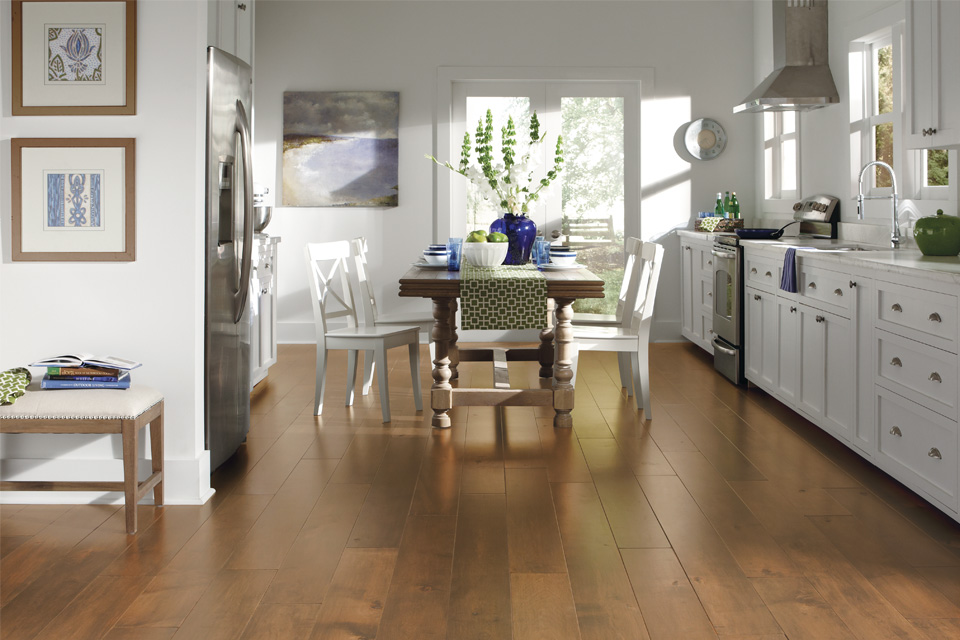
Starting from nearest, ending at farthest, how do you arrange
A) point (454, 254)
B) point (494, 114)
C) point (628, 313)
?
point (454, 254) < point (628, 313) < point (494, 114)

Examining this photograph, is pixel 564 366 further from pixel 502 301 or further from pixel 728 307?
pixel 728 307

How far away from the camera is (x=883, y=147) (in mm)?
4977

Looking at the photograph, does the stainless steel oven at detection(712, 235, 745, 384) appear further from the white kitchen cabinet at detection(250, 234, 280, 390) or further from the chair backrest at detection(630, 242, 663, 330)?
the white kitchen cabinet at detection(250, 234, 280, 390)

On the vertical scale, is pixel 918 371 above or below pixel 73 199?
below

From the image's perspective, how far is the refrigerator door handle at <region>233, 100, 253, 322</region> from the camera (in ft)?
11.6

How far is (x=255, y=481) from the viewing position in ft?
11.1

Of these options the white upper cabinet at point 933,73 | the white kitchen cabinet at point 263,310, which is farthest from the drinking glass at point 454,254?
the white upper cabinet at point 933,73

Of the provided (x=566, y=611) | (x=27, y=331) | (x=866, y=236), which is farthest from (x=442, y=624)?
(x=866, y=236)

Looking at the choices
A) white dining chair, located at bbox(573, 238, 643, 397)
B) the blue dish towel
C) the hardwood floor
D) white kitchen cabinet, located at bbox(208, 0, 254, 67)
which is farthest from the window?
white kitchen cabinet, located at bbox(208, 0, 254, 67)

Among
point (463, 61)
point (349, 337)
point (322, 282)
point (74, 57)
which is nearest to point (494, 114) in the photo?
point (463, 61)

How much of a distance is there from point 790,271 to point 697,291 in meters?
2.06

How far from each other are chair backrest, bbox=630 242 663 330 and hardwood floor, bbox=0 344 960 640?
1.87ft

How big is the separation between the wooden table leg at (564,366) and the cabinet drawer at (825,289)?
1.13m

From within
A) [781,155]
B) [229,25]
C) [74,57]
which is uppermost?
[229,25]
